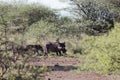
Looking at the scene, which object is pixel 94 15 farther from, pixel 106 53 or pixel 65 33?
pixel 106 53

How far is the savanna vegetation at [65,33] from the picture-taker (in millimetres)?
6629

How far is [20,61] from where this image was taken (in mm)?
6770

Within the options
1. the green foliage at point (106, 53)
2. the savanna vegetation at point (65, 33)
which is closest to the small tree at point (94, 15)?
the savanna vegetation at point (65, 33)

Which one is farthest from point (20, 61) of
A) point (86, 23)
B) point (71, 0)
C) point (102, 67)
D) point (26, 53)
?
point (71, 0)

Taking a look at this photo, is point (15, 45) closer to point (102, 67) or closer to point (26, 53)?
point (26, 53)

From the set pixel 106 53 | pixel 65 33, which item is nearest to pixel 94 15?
pixel 65 33

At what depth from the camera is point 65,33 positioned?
28938 mm

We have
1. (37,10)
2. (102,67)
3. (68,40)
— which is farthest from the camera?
(37,10)

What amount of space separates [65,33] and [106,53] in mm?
19977

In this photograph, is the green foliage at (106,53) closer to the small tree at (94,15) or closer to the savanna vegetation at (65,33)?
the savanna vegetation at (65,33)

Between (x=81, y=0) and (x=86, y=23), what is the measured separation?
2.25m

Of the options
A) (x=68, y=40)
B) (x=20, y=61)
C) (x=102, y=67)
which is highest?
(x=20, y=61)

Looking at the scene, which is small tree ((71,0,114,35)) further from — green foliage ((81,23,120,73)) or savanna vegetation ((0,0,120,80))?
green foliage ((81,23,120,73))

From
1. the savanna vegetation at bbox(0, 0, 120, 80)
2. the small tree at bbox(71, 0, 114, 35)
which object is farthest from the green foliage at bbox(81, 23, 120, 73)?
the small tree at bbox(71, 0, 114, 35)
